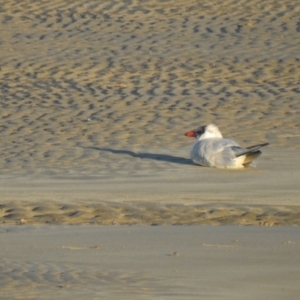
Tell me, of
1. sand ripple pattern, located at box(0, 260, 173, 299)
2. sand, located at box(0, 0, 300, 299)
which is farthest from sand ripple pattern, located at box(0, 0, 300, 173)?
sand ripple pattern, located at box(0, 260, 173, 299)

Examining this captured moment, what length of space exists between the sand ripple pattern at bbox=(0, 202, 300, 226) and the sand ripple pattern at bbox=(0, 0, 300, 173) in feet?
6.48

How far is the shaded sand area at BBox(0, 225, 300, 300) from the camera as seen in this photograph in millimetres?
5289

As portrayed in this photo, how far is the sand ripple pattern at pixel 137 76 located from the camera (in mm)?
11758

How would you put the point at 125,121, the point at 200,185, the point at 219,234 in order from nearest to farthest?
the point at 219,234
the point at 200,185
the point at 125,121

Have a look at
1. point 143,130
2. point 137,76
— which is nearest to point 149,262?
point 143,130

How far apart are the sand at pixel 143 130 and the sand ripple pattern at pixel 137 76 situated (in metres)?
0.03

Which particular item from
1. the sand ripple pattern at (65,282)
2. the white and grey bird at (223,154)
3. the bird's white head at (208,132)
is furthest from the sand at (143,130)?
the bird's white head at (208,132)

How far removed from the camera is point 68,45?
17.1 m

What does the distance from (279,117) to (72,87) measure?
325 centimetres

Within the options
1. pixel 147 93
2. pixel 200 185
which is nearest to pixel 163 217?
pixel 200 185

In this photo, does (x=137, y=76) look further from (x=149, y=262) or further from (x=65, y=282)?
(x=65, y=282)

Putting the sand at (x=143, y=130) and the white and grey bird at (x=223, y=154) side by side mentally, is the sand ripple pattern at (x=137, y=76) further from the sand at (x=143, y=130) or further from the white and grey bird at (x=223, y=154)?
the white and grey bird at (x=223, y=154)

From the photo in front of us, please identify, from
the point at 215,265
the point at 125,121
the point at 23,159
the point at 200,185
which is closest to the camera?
the point at 215,265

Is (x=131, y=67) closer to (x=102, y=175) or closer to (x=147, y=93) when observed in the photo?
(x=147, y=93)
